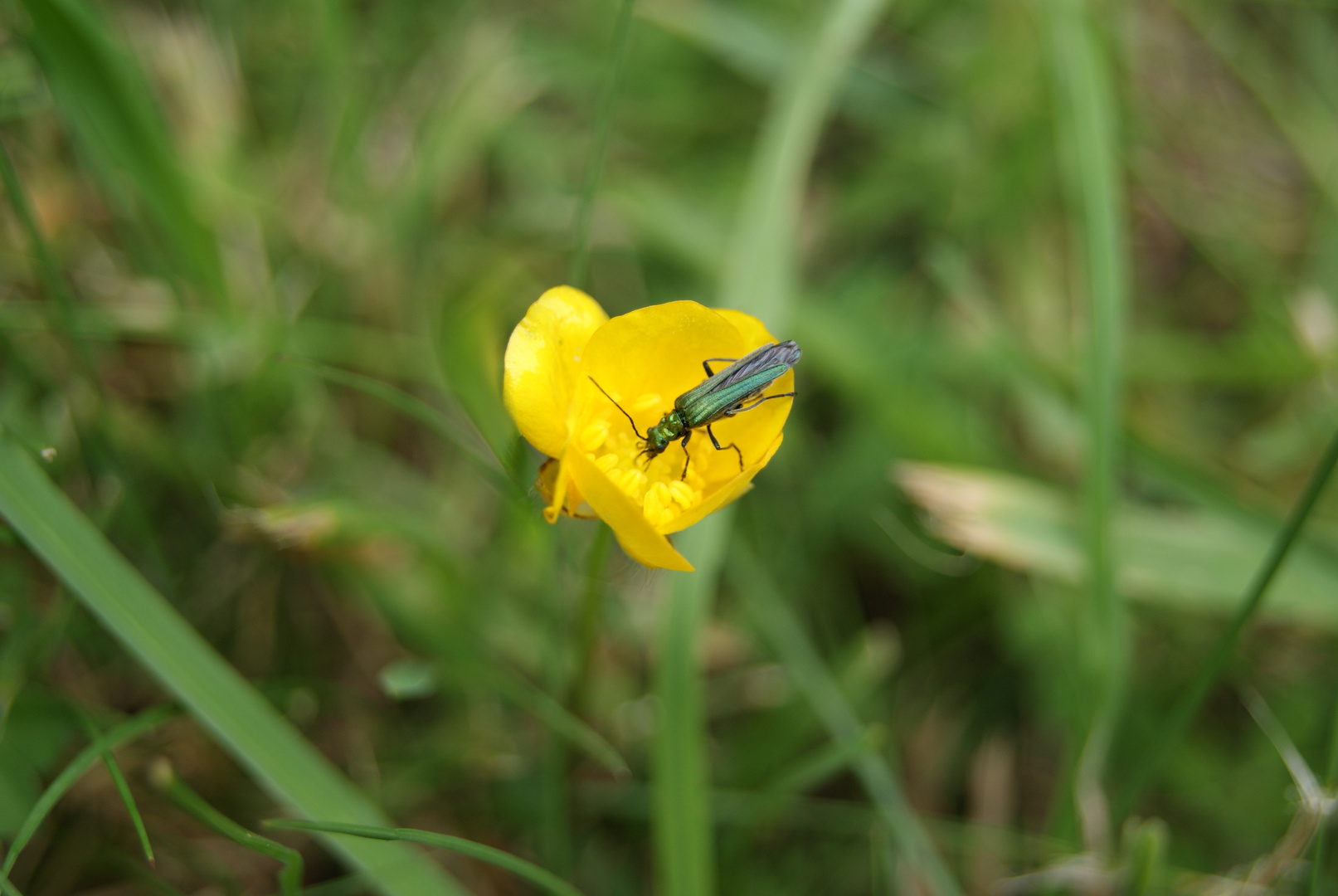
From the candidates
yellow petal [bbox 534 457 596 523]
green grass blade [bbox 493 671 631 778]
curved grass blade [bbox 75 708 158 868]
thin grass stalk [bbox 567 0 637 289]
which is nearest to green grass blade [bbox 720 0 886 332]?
thin grass stalk [bbox 567 0 637 289]

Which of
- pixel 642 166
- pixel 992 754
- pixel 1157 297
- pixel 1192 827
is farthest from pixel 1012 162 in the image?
pixel 1192 827

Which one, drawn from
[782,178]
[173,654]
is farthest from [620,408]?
[782,178]

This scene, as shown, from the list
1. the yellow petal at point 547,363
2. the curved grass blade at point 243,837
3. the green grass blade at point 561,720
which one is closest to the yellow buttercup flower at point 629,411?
the yellow petal at point 547,363

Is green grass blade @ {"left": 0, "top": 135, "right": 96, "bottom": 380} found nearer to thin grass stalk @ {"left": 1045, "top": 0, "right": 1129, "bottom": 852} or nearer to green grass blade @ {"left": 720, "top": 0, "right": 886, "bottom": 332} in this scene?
green grass blade @ {"left": 720, "top": 0, "right": 886, "bottom": 332}

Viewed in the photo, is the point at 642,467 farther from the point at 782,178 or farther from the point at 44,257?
the point at 44,257

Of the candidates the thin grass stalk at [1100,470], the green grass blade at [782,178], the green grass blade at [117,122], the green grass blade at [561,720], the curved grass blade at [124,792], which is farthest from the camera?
the green grass blade at [782,178]

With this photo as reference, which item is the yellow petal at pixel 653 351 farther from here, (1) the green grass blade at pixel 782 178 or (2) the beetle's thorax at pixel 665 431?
(1) the green grass blade at pixel 782 178

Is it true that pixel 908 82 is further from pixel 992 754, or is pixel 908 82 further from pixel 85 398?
pixel 85 398
